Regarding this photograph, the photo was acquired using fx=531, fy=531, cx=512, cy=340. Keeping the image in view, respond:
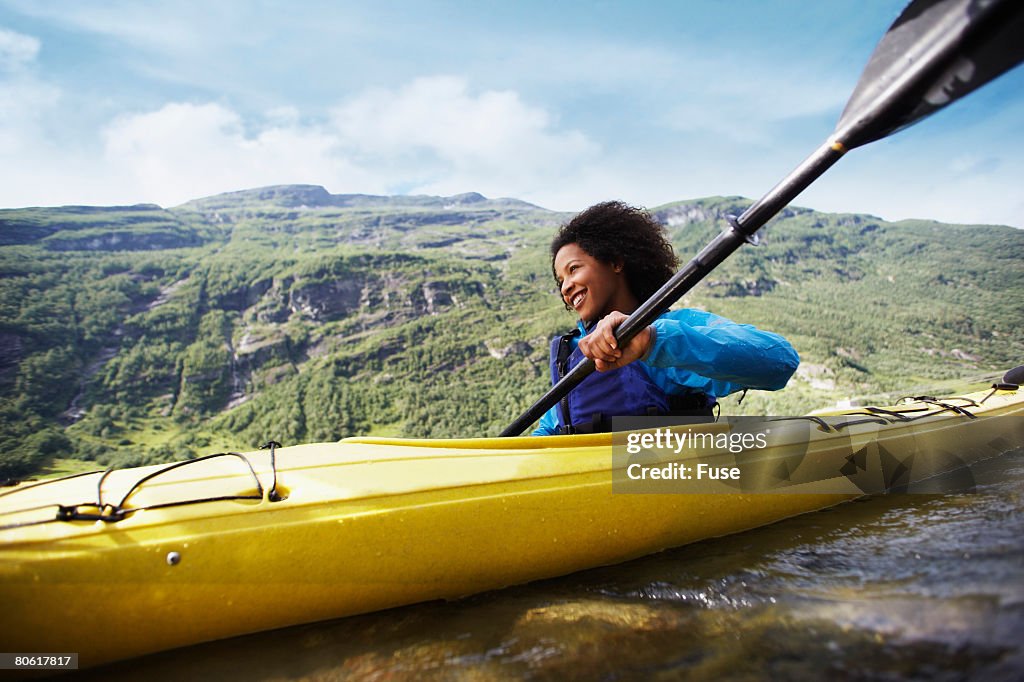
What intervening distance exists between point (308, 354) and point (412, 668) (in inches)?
4727

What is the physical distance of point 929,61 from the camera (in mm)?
2066

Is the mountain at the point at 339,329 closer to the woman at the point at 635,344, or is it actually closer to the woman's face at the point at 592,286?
the woman at the point at 635,344

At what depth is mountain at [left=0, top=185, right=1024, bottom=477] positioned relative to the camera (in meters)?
86.5

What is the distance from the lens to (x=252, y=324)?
122625mm

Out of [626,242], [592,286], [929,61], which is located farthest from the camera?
[626,242]

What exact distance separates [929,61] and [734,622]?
2.28 metres

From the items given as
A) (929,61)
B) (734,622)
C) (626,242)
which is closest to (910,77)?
(929,61)

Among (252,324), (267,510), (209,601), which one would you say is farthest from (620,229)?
(252,324)

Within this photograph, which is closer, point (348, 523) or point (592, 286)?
point (348, 523)

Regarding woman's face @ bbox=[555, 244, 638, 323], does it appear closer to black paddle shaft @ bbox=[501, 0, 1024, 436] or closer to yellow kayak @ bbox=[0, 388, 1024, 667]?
black paddle shaft @ bbox=[501, 0, 1024, 436]

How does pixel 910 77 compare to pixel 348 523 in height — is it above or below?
above

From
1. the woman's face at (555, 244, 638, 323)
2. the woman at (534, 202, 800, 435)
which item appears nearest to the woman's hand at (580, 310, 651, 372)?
the woman at (534, 202, 800, 435)

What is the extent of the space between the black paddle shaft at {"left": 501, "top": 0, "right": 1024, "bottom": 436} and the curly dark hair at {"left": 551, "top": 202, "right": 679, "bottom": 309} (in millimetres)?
1242

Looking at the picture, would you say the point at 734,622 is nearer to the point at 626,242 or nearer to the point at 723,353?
the point at 723,353
